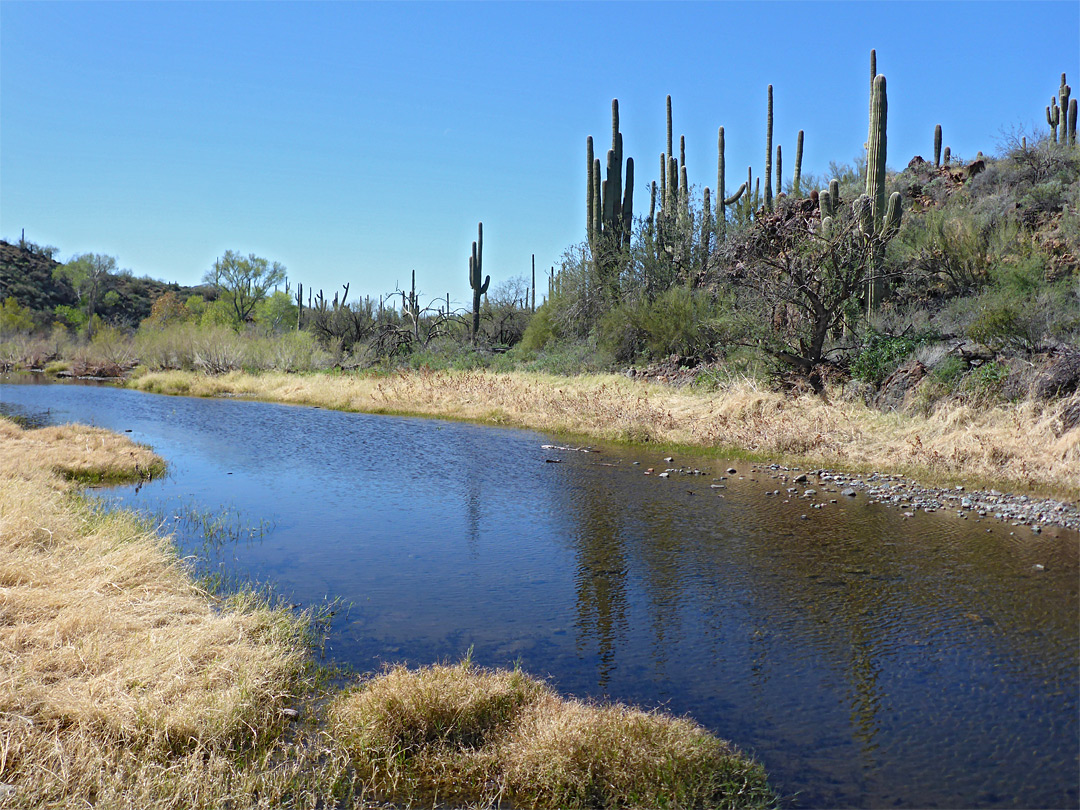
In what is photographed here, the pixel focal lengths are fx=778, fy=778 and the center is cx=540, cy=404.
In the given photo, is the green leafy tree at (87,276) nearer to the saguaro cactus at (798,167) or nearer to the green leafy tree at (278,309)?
the green leafy tree at (278,309)

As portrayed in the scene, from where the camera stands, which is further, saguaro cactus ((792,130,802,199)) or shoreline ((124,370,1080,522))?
saguaro cactus ((792,130,802,199))

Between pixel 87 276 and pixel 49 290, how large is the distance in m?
4.61

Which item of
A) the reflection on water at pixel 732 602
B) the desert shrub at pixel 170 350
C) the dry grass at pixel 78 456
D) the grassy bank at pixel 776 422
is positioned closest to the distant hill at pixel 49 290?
the desert shrub at pixel 170 350

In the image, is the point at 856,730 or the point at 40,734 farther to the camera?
the point at 856,730

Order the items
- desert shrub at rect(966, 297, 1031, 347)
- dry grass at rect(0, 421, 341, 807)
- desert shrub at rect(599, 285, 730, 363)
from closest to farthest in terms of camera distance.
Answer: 1. dry grass at rect(0, 421, 341, 807)
2. desert shrub at rect(966, 297, 1031, 347)
3. desert shrub at rect(599, 285, 730, 363)

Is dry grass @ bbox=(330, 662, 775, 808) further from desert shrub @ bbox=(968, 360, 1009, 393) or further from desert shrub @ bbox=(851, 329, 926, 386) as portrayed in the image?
desert shrub @ bbox=(851, 329, 926, 386)

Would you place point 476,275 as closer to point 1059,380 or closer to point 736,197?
point 736,197

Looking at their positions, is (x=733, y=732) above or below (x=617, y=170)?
below

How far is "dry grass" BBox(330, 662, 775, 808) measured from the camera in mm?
4145

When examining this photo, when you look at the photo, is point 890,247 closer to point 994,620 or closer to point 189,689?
point 994,620

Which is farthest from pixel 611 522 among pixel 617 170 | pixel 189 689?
pixel 617 170

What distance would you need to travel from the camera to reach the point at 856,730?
16.3 feet

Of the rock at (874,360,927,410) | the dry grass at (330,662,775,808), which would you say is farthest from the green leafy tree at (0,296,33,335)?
the dry grass at (330,662,775,808)

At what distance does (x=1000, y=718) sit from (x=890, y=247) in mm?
19513
